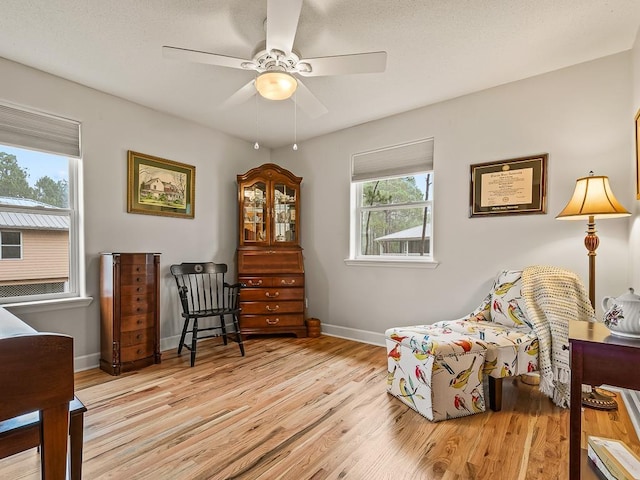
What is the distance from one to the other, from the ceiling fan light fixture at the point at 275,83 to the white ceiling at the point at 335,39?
34cm

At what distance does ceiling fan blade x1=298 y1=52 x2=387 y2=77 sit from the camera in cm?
192

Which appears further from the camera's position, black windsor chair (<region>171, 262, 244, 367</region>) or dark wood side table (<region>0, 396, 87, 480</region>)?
black windsor chair (<region>171, 262, 244, 367</region>)

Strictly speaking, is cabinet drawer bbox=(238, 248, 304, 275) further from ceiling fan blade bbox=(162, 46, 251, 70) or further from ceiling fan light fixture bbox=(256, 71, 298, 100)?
ceiling fan blade bbox=(162, 46, 251, 70)

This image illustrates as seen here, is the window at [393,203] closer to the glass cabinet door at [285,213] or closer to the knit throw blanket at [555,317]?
the glass cabinet door at [285,213]

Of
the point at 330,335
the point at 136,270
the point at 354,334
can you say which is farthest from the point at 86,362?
the point at 354,334

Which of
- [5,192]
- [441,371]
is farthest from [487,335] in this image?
[5,192]

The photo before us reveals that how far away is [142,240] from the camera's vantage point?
3314mm

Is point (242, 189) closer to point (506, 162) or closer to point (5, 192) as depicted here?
point (5, 192)

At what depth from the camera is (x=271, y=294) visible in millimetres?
3863

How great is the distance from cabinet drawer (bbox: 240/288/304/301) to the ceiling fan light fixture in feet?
7.63

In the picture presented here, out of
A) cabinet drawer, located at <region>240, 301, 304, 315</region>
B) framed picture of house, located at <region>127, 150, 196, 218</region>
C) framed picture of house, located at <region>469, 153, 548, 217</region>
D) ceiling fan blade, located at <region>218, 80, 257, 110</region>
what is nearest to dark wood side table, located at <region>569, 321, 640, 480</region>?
framed picture of house, located at <region>469, 153, 548, 217</region>

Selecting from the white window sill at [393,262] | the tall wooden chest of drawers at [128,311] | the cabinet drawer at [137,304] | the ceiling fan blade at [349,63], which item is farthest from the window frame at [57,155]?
the white window sill at [393,262]

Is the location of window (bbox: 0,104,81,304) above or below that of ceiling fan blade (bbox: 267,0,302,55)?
below

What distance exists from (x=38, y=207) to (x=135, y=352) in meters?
1.44
